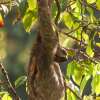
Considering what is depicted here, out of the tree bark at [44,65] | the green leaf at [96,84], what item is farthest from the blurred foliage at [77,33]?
the tree bark at [44,65]

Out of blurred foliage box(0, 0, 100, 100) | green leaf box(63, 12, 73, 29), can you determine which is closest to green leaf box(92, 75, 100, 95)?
blurred foliage box(0, 0, 100, 100)

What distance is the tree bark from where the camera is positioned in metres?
0.69

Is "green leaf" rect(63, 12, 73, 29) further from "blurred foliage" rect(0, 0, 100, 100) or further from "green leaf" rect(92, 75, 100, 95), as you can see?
"green leaf" rect(92, 75, 100, 95)

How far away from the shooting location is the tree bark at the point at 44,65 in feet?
2.27

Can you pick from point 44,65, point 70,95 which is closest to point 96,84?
point 70,95

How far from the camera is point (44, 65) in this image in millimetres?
748

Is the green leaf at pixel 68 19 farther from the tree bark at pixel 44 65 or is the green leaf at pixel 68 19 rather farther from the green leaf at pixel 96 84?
the tree bark at pixel 44 65

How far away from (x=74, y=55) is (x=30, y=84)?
25cm

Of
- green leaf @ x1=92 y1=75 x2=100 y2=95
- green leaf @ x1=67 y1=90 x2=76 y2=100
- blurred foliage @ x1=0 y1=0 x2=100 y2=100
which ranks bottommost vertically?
green leaf @ x1=67 y1=90 x2=76 y2=100

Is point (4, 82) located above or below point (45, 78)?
below

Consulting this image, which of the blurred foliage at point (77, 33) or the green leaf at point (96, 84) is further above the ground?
the blurred foliage at point (77, 33)

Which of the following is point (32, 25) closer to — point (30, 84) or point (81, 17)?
point (81, 17)

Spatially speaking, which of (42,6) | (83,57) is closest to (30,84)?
(42,6)

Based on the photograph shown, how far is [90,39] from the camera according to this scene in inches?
38.7
